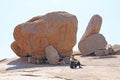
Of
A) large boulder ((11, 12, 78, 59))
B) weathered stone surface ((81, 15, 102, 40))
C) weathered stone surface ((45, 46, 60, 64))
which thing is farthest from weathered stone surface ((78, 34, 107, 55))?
weathered stone surface ((45, 46, 60, 64))

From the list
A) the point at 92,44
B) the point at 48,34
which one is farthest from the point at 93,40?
the point at 48,34

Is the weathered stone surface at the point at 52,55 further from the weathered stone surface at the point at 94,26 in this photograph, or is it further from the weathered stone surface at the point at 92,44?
the weathered stone surface at the point at 94,26

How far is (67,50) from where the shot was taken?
3391cm

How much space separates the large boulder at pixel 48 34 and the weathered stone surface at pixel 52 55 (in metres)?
0.69

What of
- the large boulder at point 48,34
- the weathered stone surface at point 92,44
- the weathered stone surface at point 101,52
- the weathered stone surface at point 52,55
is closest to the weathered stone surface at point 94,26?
the weathered stone surface at point 92,44

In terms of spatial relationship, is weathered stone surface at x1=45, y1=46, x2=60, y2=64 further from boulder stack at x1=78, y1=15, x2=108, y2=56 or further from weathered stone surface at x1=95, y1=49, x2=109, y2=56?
boulder stack at x1=78, y1=15, x2=108, y2=56

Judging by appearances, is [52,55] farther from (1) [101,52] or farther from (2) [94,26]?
(2) [94,26]

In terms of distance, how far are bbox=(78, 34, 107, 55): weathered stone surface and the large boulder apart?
9.07 meters

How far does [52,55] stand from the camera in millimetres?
31875

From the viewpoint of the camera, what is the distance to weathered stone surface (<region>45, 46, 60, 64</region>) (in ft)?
104

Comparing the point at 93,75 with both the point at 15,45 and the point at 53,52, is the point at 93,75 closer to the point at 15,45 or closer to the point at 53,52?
the point at 53,52

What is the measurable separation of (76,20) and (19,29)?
5985mm

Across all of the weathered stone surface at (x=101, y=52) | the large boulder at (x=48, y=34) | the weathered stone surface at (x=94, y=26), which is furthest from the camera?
the weathered stone surface at (x=94, y=26)

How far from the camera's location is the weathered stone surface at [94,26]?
43.2 m
